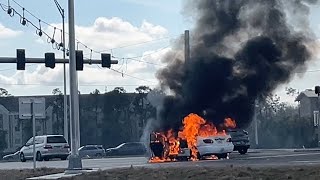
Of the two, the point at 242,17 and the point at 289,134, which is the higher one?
the point at 242,17

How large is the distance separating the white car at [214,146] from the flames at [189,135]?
1.00 ft

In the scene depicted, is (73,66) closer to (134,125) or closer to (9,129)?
(134,125)

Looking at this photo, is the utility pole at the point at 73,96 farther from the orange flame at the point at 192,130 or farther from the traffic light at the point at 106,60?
the orange flame at the point at 192,130

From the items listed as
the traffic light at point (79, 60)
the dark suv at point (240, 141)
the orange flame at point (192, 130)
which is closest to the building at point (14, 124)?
the dark suv at point (240, 141)

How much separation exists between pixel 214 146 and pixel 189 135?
1492 mm

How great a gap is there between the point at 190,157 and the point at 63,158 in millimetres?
13081

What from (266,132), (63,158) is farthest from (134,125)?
(63,158)

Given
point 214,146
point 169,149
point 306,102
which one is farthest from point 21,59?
point 306,102

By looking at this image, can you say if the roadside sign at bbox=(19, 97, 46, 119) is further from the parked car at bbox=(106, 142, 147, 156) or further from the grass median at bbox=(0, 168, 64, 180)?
the parked car at bbox=(106, 142, 147, 156)

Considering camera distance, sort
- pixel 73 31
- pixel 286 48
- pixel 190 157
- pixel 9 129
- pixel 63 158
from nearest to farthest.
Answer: pixel 73 31, pixel 190 157, pixel 286 48, pixel 63 158, pixel 9 129

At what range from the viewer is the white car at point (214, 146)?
130 feet

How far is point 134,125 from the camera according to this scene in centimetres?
9300

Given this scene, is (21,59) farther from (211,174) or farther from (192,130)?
(211,174)

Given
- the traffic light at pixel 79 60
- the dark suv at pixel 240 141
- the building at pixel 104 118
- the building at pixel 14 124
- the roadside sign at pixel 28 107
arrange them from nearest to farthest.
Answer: the roadside sign at pixel 28 107 → the traffic light at pixel 79 60 → the dark suv at pixel 240 141 → the building at pixel 104 118 → the building at pixel 14 124
